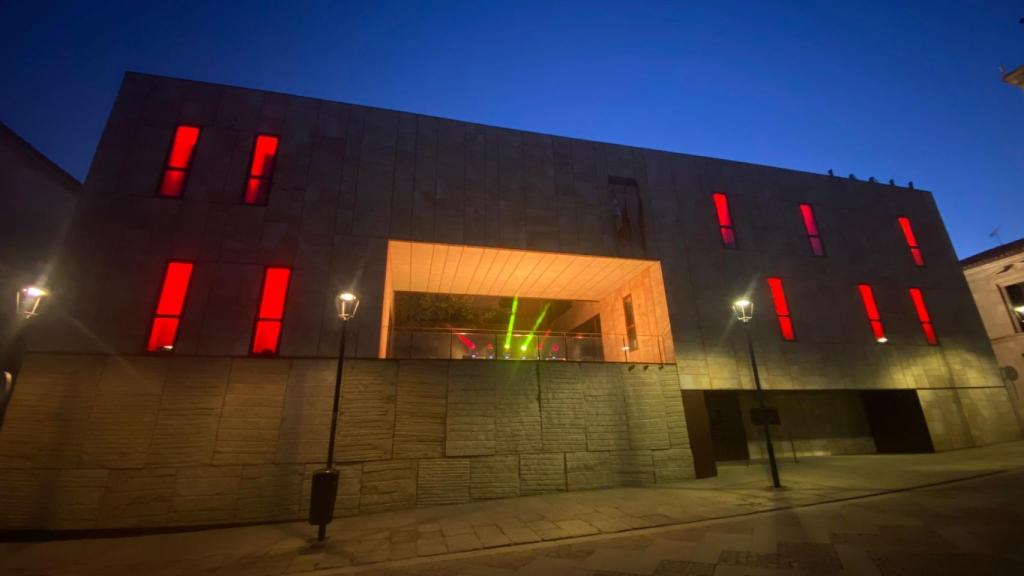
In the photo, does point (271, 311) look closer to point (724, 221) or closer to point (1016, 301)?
point (724, 221)

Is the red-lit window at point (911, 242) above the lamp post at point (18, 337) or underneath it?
above

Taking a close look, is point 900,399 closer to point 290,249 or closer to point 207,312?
point 290,249

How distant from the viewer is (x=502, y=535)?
25.8ft

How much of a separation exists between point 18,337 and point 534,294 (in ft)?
56.0

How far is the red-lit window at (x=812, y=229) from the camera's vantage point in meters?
18.1

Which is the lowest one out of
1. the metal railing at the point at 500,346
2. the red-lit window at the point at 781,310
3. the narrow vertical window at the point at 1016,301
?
the metal railing at the point at 500,346

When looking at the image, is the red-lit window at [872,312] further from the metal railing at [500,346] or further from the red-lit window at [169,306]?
the red-lit window at [169,306]

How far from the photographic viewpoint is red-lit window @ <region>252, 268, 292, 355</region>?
11289 mm

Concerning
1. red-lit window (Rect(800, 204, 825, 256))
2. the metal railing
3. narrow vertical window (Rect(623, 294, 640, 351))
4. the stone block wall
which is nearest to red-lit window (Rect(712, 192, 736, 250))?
red-lit window (Rect(800, 204, 825, 256))

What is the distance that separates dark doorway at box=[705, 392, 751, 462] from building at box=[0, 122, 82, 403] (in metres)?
25.0

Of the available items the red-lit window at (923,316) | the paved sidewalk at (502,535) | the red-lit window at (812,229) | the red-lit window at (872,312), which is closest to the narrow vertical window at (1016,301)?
the red-lit window at (923,316)

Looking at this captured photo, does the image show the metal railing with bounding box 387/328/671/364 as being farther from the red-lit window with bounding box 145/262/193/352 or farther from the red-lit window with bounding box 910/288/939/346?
the red-lit window with bounding box 910/288/939/346

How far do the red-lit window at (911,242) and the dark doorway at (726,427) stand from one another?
12.2m

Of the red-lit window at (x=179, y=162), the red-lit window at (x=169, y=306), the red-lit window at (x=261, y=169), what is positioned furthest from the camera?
the red-lit window at (x=261, y=169)
